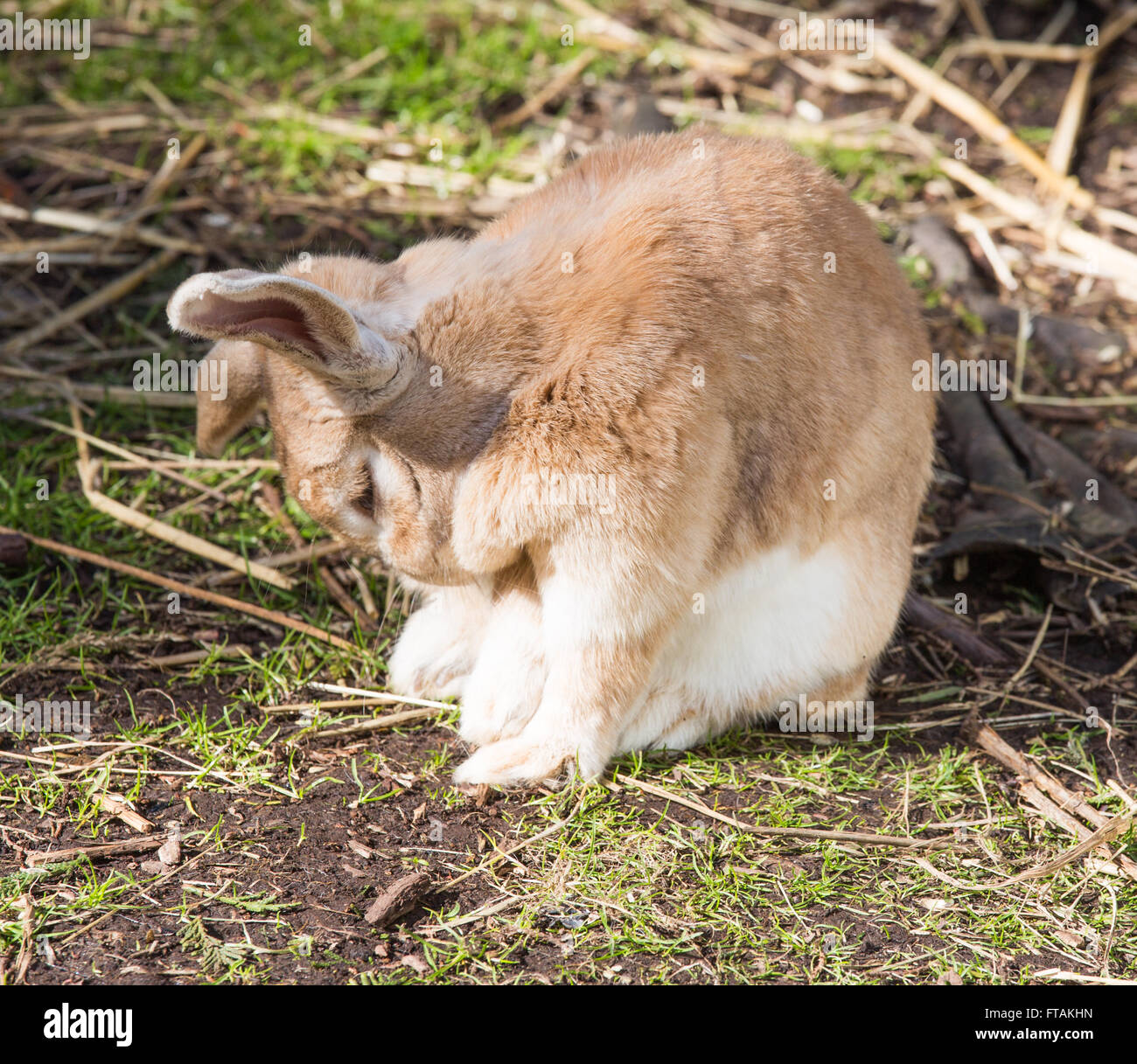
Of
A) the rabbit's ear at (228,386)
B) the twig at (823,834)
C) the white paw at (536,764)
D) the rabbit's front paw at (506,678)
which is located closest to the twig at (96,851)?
the white paw at (536,764)

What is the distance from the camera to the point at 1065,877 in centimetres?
334

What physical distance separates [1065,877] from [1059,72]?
5148 mm

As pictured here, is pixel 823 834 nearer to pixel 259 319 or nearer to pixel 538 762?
pixel 538 762

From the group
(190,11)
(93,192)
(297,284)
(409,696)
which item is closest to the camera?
(297,284)

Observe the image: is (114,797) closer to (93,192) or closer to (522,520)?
(522,520)

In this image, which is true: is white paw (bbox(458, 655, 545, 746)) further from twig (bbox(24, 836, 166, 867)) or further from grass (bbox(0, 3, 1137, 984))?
twig (bbox(24, 836, 166, 867))

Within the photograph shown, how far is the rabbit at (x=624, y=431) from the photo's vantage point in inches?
129

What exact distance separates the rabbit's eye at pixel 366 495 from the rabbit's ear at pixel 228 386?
423 millimetres

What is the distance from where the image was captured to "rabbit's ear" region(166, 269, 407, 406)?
288 centimetres

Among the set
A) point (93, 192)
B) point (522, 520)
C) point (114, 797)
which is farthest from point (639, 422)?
point (93, 192)

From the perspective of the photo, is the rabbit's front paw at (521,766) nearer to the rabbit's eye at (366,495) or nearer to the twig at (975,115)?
the rabbit's eye at (366,495)

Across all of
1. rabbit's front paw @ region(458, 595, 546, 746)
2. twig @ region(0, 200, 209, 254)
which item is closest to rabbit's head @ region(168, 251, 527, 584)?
rabbit's front paw @ region(458, 595, 546, 746)

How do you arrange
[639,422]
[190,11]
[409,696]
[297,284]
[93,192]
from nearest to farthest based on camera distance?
[297,284] < [639,422] < [409,696] < [93,192] < [190,11]
